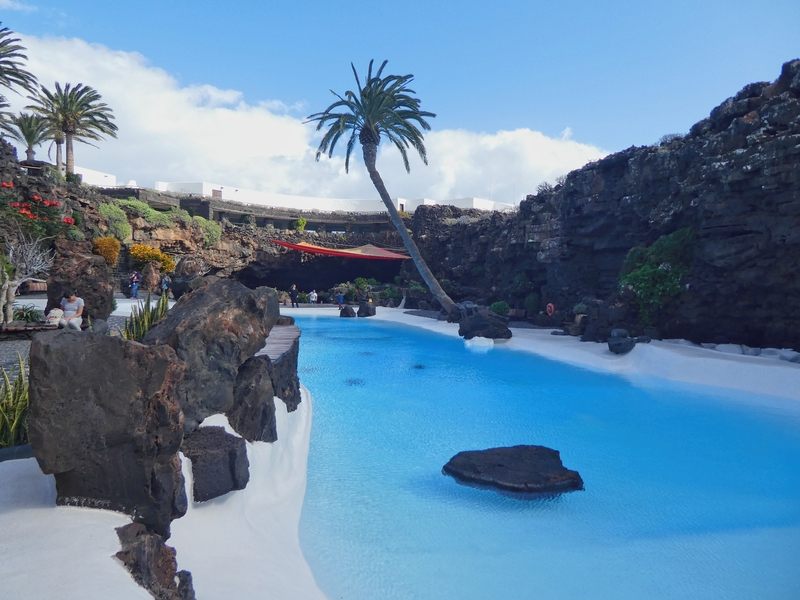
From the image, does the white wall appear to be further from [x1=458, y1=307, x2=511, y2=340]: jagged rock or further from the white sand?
the white sand

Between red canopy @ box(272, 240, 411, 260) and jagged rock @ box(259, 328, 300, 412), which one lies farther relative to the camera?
red canopy @ box(272, 240, 411, 260)

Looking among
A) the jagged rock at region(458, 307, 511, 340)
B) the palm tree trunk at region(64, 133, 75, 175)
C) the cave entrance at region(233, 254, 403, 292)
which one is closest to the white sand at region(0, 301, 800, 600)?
the jagged rock at region(458, 307, 511, 340)

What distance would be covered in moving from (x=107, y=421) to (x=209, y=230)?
29.7m

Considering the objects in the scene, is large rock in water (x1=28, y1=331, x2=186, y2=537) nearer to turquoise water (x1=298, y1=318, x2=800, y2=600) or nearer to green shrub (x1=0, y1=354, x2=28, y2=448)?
green shrub (x1=0, y1=354, x2=28, y2=448)

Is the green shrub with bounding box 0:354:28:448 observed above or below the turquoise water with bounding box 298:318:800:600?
above

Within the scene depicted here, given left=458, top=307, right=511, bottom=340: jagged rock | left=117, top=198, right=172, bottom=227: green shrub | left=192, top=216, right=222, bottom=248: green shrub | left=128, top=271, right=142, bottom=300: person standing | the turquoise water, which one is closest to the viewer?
the turquoise water

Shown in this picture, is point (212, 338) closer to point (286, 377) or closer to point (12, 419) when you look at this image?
point (12, 419)

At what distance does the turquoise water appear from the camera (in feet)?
13.9

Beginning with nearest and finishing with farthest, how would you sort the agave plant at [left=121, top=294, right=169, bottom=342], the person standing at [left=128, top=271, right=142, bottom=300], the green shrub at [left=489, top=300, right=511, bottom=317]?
the agave plant at [left=121, top=294, right=169, bottom=342] < the person standing at [left=128, top=271, right=142, bottom=300] < the green shrub at [left=489, top=300, right=511, bottom=317]

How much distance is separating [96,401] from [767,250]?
1328 centimetres

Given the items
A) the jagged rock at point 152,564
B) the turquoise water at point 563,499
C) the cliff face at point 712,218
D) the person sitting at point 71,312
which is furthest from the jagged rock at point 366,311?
the jagged rock at point 152,564

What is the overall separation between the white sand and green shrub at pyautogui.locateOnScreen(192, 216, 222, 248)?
25590 millimetres

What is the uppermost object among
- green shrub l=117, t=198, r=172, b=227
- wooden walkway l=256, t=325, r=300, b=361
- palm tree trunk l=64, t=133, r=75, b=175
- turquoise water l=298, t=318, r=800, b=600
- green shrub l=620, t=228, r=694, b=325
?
palm tree trunk l=64, t=133, r=75, b=175

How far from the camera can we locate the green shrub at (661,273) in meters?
14.0
